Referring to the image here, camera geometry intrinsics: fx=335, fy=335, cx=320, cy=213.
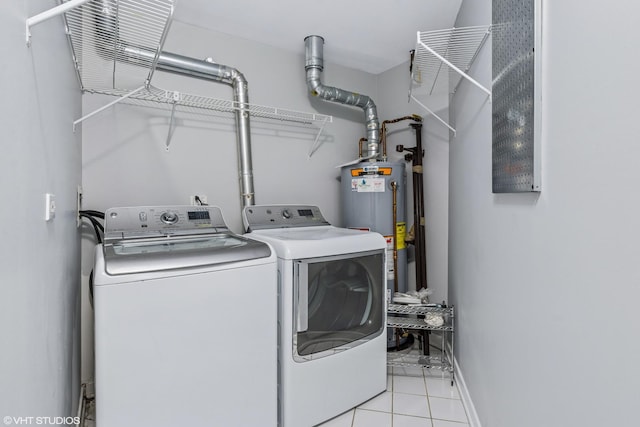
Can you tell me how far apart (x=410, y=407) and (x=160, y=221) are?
1.91 metres

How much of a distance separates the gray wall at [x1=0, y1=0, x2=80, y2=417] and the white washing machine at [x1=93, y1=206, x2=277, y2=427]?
0.18 meters

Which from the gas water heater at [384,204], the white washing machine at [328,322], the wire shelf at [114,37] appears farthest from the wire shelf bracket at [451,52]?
the wire shelf at [114,37]

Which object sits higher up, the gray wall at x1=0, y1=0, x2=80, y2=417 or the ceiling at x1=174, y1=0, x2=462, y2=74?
the ceiling at x1=174, y1=0, x2=462, y2=74

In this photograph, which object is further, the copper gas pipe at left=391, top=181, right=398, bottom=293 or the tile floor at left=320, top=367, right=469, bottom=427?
the copper gas pipe at left=391, top=181, right=398, bottom=293

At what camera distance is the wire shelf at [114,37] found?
1375 millimetres

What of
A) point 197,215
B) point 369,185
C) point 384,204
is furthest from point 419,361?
point 197,215

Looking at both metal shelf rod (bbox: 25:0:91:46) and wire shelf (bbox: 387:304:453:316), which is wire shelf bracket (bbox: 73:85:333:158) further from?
wire shelf (bbox: 387:304:453:316)

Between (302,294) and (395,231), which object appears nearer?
(302,294)

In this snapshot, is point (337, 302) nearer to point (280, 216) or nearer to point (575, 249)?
point (280, 216)

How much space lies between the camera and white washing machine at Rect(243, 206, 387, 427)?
1804 mm

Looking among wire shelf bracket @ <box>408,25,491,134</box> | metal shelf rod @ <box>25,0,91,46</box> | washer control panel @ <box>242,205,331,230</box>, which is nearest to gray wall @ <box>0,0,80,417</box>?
metal shelf rod @ <box>25,0,91,46</box>

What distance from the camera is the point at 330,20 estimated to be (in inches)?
95.7

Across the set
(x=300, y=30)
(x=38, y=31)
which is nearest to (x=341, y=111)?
(x=300, y=30)

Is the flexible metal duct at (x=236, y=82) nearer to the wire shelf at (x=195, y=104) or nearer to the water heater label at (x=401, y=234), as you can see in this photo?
the wire shelf at (x=195, y=104)
